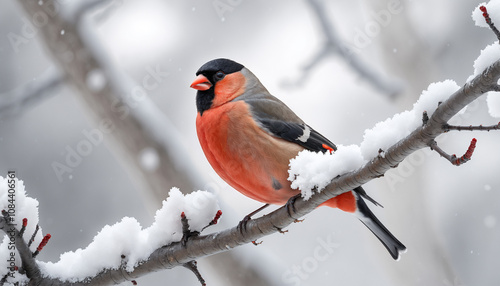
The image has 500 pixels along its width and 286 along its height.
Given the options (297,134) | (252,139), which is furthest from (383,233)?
(252,139)

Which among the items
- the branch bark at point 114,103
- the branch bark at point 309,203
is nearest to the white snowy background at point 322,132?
the branch bark at point 114,103

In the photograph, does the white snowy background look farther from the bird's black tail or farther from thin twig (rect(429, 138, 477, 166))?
thin twig (rect(429, 138, 477, 166))

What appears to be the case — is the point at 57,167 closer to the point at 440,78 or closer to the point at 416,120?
the point at 440,78

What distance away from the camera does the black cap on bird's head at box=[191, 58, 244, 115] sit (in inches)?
88.8

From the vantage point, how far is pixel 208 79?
2.31 m

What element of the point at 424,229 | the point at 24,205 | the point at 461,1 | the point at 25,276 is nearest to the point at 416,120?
the point at 24,205

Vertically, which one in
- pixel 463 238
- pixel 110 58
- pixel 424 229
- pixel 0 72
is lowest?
pixel 463 238

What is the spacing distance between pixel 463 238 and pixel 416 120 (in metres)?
2.88

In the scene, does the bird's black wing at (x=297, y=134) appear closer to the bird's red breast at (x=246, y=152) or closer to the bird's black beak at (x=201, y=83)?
the bird's red breast at (x=246, y=152)

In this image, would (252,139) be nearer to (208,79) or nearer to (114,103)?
(208,79)

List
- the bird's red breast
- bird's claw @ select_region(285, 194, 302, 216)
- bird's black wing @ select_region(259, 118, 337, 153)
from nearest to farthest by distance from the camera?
bird's claw @ select_region(285, 194, 302, 216) < the bird's red breast < bird's black wing @ select_region(259, 118, 337, 153)

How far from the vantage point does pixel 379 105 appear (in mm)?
4160

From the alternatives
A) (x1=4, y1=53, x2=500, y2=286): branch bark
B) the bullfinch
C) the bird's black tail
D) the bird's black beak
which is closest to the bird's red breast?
the bullfinch

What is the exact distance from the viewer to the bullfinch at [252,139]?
2.03 m
